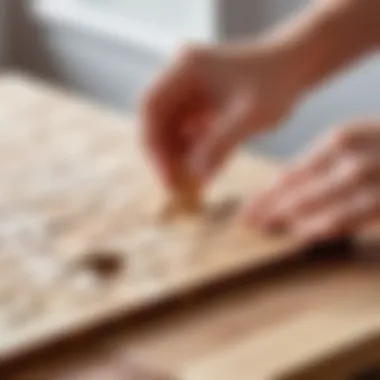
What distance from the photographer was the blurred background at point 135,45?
1.34 metres

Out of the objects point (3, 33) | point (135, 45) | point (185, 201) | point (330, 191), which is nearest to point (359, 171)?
point (330, 191)

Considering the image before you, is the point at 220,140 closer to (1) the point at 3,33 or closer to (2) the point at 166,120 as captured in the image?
(2) the point at 166,120

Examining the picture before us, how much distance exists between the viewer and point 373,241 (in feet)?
2.54

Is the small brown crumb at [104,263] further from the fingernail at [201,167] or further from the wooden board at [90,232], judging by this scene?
the fingernail at [201,167]

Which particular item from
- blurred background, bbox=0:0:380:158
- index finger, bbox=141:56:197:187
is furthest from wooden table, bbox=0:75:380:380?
blurred background, bbox=0:0:380:158

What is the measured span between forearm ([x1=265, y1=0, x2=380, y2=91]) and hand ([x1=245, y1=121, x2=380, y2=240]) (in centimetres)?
9

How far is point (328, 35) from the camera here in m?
0.86

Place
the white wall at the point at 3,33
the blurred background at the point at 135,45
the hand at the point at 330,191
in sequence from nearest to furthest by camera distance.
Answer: the hand at the point at 330,191 < the blurred background at the point at 135,45 < the white wall at the point at 3,33

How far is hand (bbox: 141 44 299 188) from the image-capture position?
0.81 m

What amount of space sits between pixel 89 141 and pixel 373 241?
0.95ft

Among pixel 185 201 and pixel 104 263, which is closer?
pixel 104 263

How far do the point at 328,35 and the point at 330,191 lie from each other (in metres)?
0.16

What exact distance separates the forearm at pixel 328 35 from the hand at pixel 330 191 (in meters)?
0.09

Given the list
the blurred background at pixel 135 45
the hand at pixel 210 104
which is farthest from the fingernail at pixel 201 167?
the blurred background at pixel 135 45
